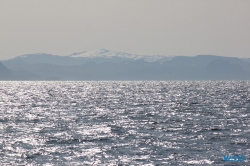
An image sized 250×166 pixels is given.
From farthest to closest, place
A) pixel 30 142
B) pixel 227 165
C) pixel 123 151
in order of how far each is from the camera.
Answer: pixel 30 142 → pixel 123 151 → pixel 227 165

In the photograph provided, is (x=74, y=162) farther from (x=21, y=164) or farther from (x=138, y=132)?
(x=138, y=132)

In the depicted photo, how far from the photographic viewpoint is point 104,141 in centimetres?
4862

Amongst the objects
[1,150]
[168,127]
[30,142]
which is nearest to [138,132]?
[168,127]

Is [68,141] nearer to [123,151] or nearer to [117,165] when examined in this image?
[123,151]

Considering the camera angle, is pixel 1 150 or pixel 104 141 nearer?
pixel 1 150

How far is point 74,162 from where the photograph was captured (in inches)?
1508

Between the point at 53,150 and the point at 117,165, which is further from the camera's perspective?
the point at 53,150

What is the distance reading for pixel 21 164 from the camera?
37.9 meters

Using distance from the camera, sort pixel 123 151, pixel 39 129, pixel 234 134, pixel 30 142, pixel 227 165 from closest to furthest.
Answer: pixel 227 165
pixel 123 151
pixel 30 142
pixel 234 134
pixel 39 129

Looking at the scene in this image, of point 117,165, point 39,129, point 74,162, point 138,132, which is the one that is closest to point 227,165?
point 117,165

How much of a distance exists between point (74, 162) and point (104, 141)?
10.5 meters

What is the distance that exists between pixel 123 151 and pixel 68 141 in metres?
8.00

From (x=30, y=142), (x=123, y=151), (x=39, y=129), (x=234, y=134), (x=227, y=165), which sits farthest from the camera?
(x=39, y=129)

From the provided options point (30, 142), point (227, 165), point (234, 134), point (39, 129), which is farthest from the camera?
point (39, 129)
